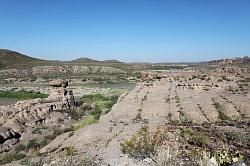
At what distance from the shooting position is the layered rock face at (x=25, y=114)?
3266 centimetres

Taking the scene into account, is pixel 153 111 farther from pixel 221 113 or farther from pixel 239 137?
pixel 239 137

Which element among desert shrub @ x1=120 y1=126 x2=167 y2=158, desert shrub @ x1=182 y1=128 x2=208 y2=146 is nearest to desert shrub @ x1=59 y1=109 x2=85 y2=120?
desert shrub @ x1=182 y1=128 x2=208 y2=146

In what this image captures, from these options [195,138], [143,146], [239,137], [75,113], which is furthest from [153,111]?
[143,146]

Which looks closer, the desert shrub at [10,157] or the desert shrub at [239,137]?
the desert shrub at [239,137]

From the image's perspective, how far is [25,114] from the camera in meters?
38.3

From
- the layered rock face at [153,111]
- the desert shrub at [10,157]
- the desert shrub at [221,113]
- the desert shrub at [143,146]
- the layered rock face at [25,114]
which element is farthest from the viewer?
the layered rock face at [25,114]

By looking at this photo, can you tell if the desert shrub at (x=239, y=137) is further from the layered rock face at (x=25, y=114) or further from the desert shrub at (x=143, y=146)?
the layered rock face at (x=25, y=114)

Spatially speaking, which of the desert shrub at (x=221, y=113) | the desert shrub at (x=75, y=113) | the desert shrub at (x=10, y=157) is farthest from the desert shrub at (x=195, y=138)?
the desert shrub at (x=75, y=113)

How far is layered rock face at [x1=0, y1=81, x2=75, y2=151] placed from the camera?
32656 mm

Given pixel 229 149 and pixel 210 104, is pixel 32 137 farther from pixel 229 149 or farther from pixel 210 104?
pixel 229 149

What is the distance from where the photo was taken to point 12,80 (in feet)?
370

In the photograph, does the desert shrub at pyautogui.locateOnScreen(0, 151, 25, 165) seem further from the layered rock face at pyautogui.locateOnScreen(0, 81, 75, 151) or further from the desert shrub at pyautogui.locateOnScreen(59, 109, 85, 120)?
the desert shrub at pyautogui.locateOnScreen(59, 109, 85, 120)

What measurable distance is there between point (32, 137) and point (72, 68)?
4551 inches

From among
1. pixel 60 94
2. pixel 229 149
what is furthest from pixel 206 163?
pixel 60 94
